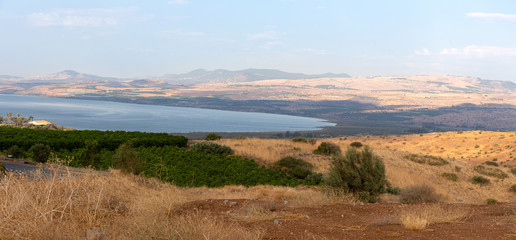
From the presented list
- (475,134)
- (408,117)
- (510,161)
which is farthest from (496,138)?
(408,117)

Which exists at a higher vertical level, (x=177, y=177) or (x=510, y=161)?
(x=177, y=177)

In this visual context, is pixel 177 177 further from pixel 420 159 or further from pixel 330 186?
pixel 420 159

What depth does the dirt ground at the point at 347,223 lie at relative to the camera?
6.30 metres

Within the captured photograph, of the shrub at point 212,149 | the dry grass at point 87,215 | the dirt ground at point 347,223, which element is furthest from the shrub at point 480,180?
the dry grass at point 87,215

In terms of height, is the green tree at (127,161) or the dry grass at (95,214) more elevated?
→ the dry grass at (95,214)

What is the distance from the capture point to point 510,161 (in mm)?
43000

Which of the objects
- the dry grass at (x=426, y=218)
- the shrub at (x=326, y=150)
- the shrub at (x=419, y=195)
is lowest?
the shrub at (x=326, y=150)

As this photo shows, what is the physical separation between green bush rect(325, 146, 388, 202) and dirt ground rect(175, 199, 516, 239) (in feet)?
11.2

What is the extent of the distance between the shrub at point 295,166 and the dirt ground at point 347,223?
9.86 m

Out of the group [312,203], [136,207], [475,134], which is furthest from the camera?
[475,134]

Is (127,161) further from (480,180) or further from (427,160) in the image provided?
(427,160)

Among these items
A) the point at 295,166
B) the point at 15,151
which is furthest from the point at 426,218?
the point at 15,151

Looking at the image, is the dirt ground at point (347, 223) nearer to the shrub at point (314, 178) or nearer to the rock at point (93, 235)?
the rock at point (93, 235)

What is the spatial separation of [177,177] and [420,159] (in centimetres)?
2333
